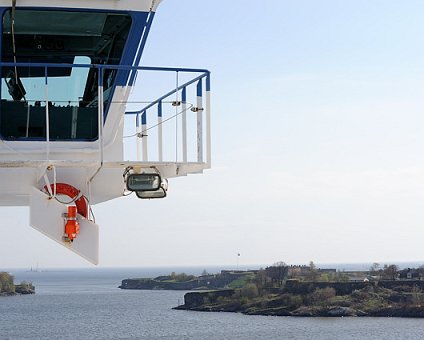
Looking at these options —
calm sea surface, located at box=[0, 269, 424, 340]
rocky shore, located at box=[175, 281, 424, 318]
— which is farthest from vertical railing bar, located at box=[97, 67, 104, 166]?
rocky shore, located at box=[175, 281, 424, 318]

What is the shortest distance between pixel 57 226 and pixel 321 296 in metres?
131

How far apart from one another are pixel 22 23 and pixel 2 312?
137976mm

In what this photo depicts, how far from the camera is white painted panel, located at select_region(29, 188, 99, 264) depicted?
728 cm

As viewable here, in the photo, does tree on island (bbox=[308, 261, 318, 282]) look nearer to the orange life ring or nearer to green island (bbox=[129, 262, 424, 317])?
green island (bbox=[129, 262, 424, 317])

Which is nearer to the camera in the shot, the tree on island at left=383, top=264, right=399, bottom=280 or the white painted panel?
the white painted panel

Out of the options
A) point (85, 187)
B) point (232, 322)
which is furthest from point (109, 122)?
point (232, 322)

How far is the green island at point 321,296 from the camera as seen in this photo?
13100 centimetres

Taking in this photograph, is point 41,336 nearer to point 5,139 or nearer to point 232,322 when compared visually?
point 232,322

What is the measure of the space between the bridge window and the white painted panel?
2.26 ft

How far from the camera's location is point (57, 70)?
26.8ft

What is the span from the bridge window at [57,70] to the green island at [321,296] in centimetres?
12422

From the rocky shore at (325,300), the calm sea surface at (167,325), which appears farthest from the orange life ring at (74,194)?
the rocky shore at (325,300)

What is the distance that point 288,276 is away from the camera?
15850cm

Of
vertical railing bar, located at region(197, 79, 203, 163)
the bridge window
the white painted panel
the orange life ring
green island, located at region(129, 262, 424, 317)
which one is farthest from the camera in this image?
green island, located at region(129, 262, 424, 317)
